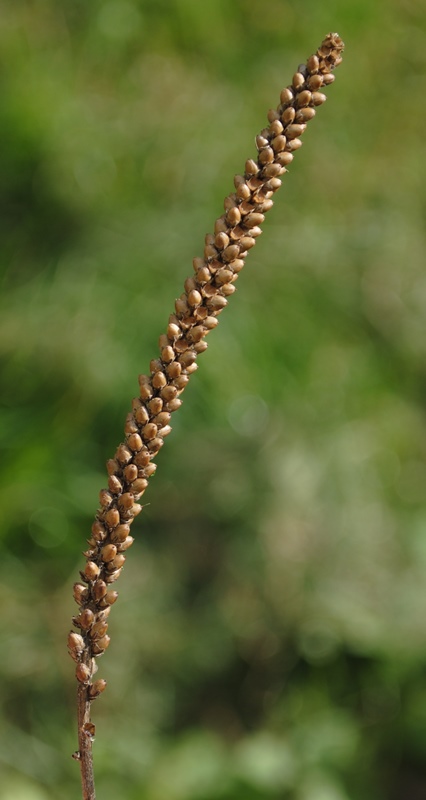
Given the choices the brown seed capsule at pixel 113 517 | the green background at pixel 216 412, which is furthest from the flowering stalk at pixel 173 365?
the green background at pixel 216 412

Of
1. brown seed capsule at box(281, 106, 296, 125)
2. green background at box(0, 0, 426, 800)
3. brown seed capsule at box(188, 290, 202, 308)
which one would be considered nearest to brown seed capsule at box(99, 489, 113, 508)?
brown seed capsule at box(188, 290, 202, 308)

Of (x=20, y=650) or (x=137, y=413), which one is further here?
(x=20, y=650)

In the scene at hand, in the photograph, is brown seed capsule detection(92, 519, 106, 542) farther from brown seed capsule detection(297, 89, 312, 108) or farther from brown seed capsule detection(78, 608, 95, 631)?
brown seed capsule detection(297, 89, 312, 108)

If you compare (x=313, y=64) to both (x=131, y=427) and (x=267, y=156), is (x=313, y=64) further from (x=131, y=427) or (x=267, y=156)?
(x=131, y=427)

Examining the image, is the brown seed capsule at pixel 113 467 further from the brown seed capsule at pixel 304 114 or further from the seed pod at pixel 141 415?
the brown seed capsule at pixel 304 114

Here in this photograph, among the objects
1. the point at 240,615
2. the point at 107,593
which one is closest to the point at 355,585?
the point at 240,615

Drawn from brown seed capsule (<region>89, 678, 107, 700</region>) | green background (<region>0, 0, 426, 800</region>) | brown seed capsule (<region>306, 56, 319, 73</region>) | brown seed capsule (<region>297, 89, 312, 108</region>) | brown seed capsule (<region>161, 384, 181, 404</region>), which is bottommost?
brown seed capsule (<region>89, 678, 107, 700</region>)

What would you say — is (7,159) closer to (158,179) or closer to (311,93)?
(158,179)
